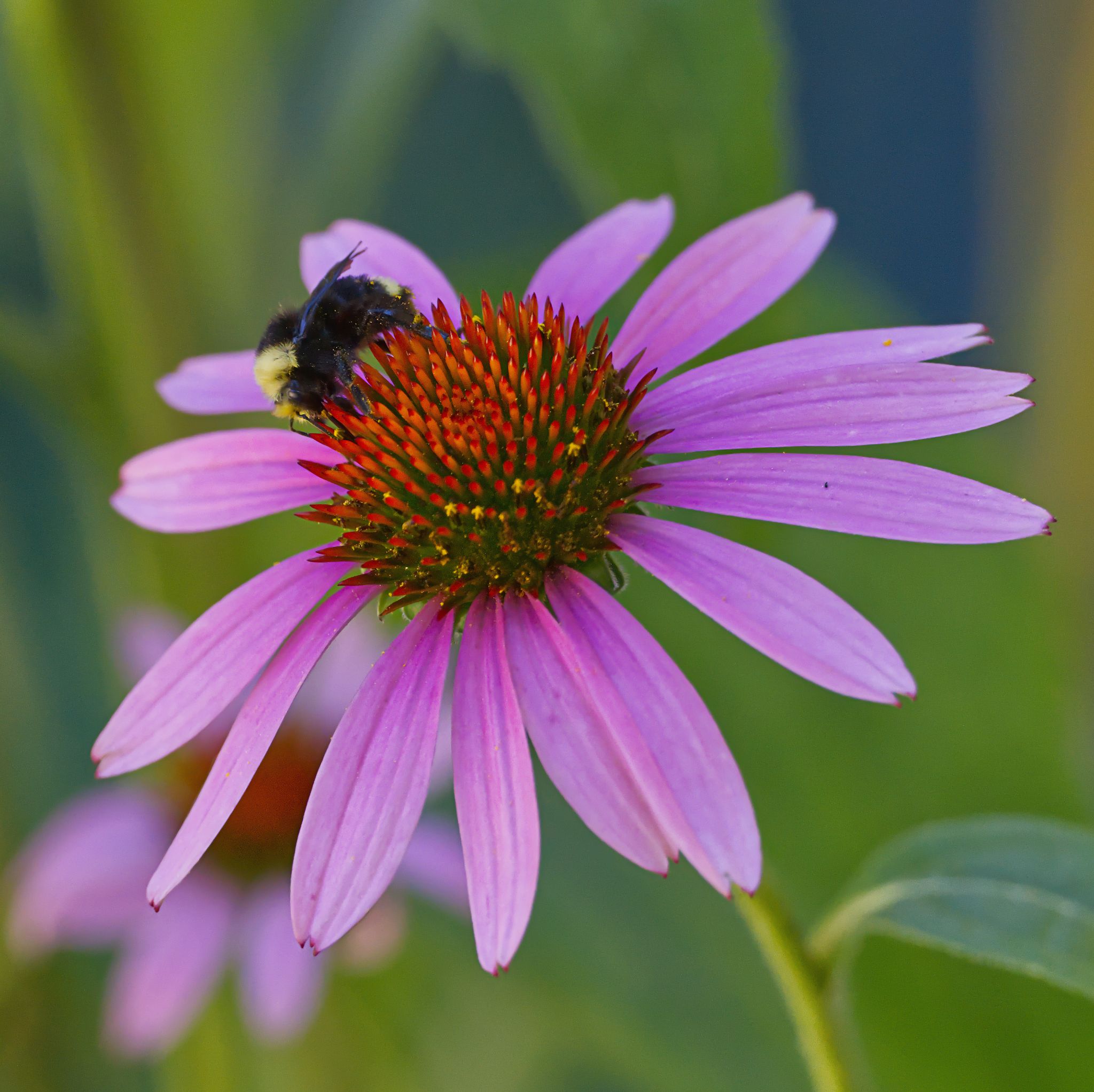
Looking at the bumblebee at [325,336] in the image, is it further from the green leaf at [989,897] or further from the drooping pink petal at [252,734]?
the green leaf at [989,897]

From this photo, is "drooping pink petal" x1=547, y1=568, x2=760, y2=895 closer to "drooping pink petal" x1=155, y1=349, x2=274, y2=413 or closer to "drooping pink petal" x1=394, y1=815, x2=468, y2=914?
"drooping pink petal" x1=155, y1=349, x2=274, y2=413

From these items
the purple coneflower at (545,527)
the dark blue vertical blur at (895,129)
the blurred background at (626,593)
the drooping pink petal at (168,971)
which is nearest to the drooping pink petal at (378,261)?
the purple coneflower at (545,527)

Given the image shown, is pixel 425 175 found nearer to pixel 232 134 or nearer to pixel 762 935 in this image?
pixel 232 134

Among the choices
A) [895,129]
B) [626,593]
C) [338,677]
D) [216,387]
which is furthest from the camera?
[895,129]

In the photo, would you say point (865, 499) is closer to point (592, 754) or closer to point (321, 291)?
point (592, 754)

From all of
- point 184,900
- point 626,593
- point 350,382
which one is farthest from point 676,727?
point 184,900

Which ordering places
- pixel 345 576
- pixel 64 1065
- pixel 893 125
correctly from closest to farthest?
pixel 345 576, pixel 64 1065, pixel 893 125

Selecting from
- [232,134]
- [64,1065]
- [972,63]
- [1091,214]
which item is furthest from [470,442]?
[972,63]
